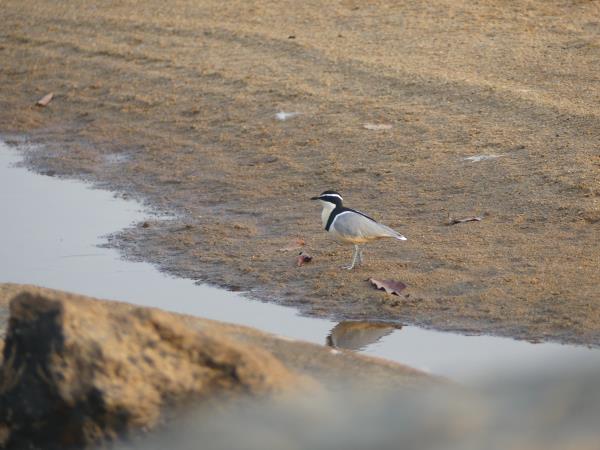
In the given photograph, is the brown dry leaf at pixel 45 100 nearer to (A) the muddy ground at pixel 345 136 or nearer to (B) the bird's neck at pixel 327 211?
(A) the muddy ground at pixel 345 136

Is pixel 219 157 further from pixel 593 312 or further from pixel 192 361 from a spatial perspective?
pixel 192 361

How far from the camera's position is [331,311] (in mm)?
8750

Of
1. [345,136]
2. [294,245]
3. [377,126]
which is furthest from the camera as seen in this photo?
[377,126]

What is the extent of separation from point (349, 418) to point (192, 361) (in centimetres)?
226

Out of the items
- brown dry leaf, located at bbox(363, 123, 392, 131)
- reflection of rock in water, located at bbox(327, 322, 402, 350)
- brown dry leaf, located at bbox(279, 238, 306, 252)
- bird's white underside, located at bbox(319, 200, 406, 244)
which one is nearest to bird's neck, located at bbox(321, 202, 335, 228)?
bird's white underside, located at bbox(319, 200, 406, 244)

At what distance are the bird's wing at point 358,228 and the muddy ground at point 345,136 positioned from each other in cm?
31

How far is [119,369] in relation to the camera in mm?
4906

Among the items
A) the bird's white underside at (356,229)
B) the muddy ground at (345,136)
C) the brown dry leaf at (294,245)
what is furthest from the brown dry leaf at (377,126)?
the bird's white underside at (356,229)

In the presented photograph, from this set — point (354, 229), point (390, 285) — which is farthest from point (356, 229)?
point (390, 285)

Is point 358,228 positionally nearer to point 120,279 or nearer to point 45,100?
point 120,279

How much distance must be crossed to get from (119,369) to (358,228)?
4.52 metres

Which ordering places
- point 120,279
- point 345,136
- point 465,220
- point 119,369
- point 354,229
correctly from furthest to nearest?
point 345,136
point 465,220
point 120,279
point 354,229
point 119,369

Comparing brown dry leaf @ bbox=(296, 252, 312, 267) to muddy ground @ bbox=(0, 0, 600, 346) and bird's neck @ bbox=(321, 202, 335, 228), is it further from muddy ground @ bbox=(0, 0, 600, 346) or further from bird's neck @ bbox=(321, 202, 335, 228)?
bird's neck @ bbox=(321, 202, 335, 228)

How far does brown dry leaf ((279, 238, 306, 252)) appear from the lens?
10.0m
